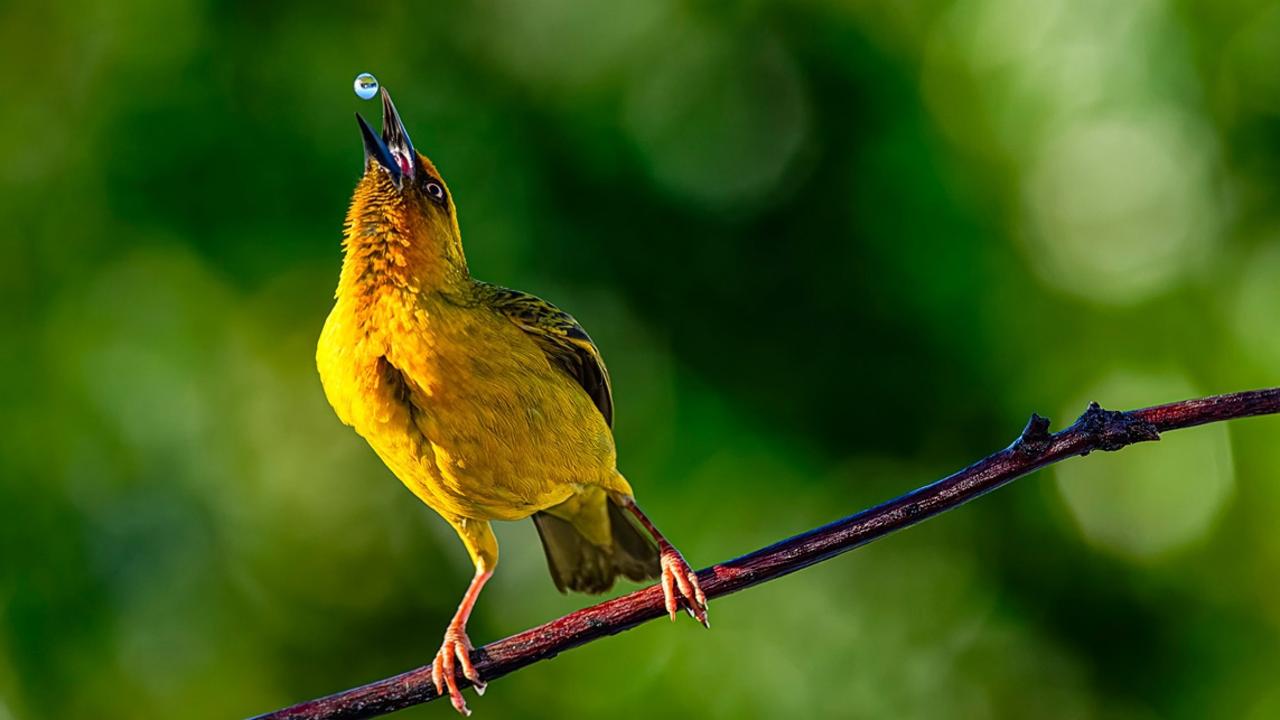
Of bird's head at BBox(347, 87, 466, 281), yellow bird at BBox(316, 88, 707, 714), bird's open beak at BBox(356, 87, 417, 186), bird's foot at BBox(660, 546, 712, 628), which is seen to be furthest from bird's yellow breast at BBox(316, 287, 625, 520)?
bird's foot at BBox(660, 546, 712, 628)

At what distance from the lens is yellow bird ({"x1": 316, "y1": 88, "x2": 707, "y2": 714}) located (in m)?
2.61

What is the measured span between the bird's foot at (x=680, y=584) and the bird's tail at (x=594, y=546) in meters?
0.52

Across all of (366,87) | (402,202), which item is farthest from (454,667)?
(366,87)

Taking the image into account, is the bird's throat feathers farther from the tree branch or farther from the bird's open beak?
the tree branch

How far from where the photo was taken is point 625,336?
623 cm

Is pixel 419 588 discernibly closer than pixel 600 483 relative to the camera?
No

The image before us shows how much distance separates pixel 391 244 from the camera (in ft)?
8.53

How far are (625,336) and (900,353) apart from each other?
139 centimetres

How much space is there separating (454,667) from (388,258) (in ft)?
3.78

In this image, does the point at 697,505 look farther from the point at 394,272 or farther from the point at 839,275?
the point at 394,272

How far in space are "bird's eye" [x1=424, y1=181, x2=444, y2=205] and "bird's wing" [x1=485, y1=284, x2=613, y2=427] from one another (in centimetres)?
33

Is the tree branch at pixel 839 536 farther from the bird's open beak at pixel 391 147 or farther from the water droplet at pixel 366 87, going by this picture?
the water droplet at pixel 366 87

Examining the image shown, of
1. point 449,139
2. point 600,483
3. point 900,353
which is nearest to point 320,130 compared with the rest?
point 449,139

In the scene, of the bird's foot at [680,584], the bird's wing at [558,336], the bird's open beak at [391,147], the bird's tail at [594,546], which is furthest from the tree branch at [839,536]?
the bird's tail at [594,546]
